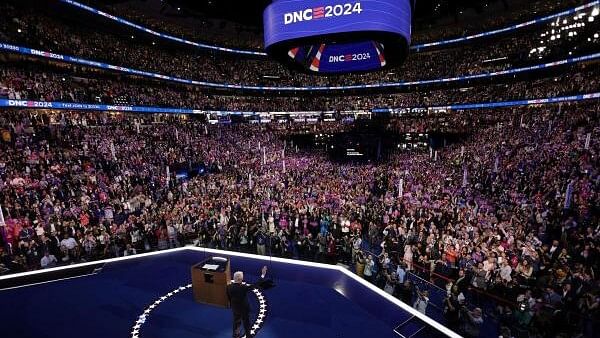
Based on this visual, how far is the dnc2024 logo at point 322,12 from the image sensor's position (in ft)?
17.6

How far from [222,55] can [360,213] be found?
117ft

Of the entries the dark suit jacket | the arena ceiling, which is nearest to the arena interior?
the arena ceiling

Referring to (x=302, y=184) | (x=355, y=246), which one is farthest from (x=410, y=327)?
(x=302, y=184)

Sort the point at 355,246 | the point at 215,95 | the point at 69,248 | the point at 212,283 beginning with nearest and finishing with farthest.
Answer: the point at 212,283 < the point at 355,246 < the point at 69,248 < the point at 215,95

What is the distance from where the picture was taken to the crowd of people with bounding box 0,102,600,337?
7.94m

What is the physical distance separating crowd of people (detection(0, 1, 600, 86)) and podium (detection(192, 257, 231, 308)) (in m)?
20.9

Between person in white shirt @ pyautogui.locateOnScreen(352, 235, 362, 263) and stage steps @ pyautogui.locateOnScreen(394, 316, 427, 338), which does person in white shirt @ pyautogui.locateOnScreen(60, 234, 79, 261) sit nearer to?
person in white shirt @ pyautogui.locateOnScreen(352, 235, 362, 263)

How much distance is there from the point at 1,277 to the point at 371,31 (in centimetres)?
993

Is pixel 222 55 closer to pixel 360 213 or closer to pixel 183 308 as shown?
pixel 360 213

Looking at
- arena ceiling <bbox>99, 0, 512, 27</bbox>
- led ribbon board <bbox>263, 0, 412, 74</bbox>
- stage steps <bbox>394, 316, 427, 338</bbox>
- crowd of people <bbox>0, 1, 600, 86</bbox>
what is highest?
arena ceiling <bbox>99, 0, 512, 27</bbox>

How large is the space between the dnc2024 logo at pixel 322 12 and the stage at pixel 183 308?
5.40 metres

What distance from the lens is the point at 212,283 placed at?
6.69 m

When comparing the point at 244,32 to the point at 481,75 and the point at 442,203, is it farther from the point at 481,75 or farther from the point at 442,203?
the point at 442,203

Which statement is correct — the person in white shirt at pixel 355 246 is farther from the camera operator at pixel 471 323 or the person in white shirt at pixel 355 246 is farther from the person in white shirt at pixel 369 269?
the camera operator at pixel 471 323
